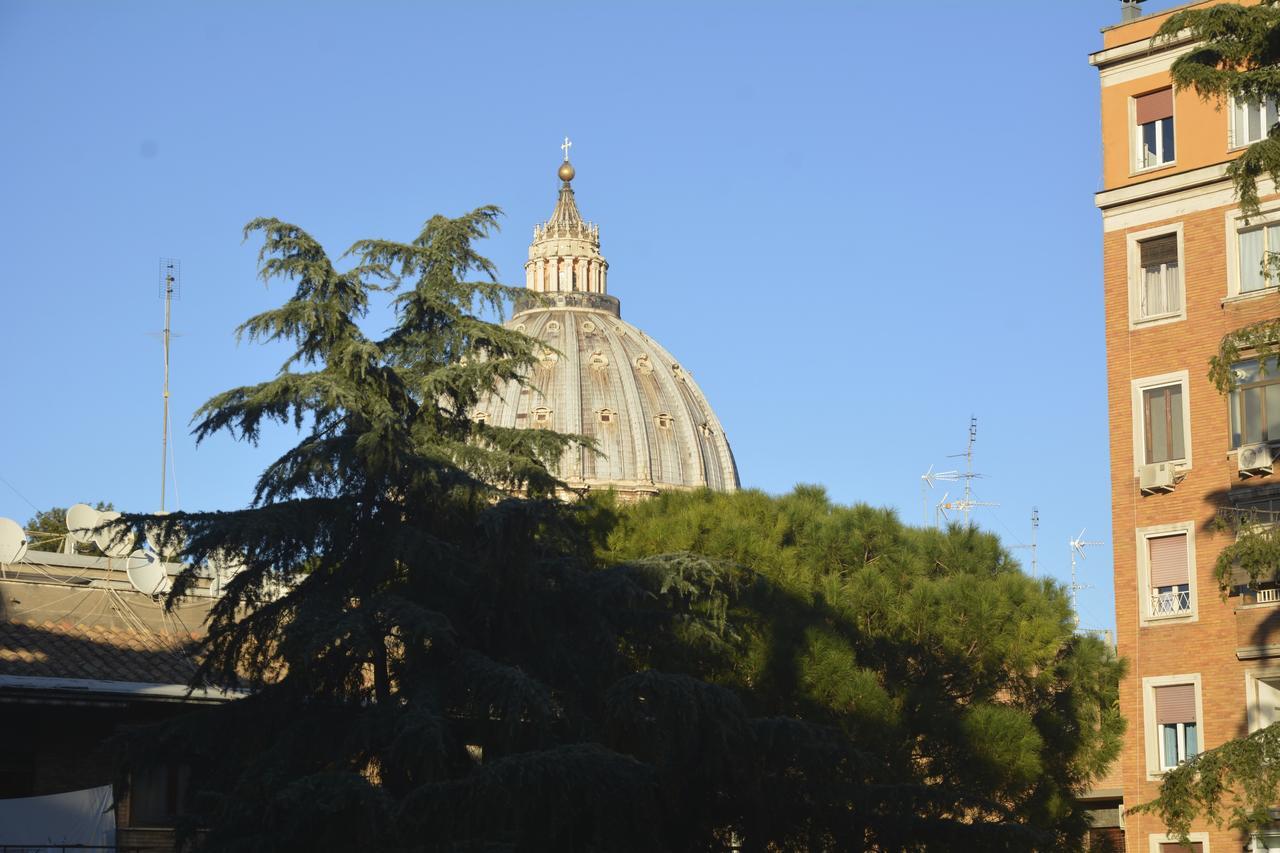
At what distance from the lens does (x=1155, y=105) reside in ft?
98.8

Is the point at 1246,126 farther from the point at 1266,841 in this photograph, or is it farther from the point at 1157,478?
the point at 1266,841

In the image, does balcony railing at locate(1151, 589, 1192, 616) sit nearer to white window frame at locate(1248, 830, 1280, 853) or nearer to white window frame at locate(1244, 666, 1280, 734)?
white window frame at locate(1244, 666, 1280, 734)

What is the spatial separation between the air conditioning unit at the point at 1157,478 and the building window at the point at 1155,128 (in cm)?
452

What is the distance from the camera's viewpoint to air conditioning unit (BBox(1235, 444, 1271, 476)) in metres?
27.5

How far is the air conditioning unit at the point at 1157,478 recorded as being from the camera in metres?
29.1

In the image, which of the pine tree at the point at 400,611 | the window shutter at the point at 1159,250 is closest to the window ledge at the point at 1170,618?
the window shutter at the point at 1159,250

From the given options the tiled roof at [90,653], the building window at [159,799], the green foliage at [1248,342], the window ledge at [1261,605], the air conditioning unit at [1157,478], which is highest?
the air conditioning unit at [1157,478]

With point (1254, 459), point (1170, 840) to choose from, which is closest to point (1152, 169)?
point (1254, 459)

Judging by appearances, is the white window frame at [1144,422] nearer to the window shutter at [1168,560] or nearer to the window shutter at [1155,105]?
the window shutter at [1168,560]

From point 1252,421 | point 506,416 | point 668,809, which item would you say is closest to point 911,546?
point 1252,421

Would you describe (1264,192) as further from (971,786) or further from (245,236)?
(245,236)

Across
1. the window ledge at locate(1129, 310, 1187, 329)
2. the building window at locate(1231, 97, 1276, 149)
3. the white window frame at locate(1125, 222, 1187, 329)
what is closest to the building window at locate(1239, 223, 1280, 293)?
the white window frame at locate(1125, 222, 1187, 329)

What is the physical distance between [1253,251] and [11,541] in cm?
1844

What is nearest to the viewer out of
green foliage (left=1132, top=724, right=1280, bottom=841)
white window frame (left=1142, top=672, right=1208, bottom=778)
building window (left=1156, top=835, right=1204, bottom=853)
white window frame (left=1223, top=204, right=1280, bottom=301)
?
green foliage (left=1132, top=724, right=1280, bottom=841)
